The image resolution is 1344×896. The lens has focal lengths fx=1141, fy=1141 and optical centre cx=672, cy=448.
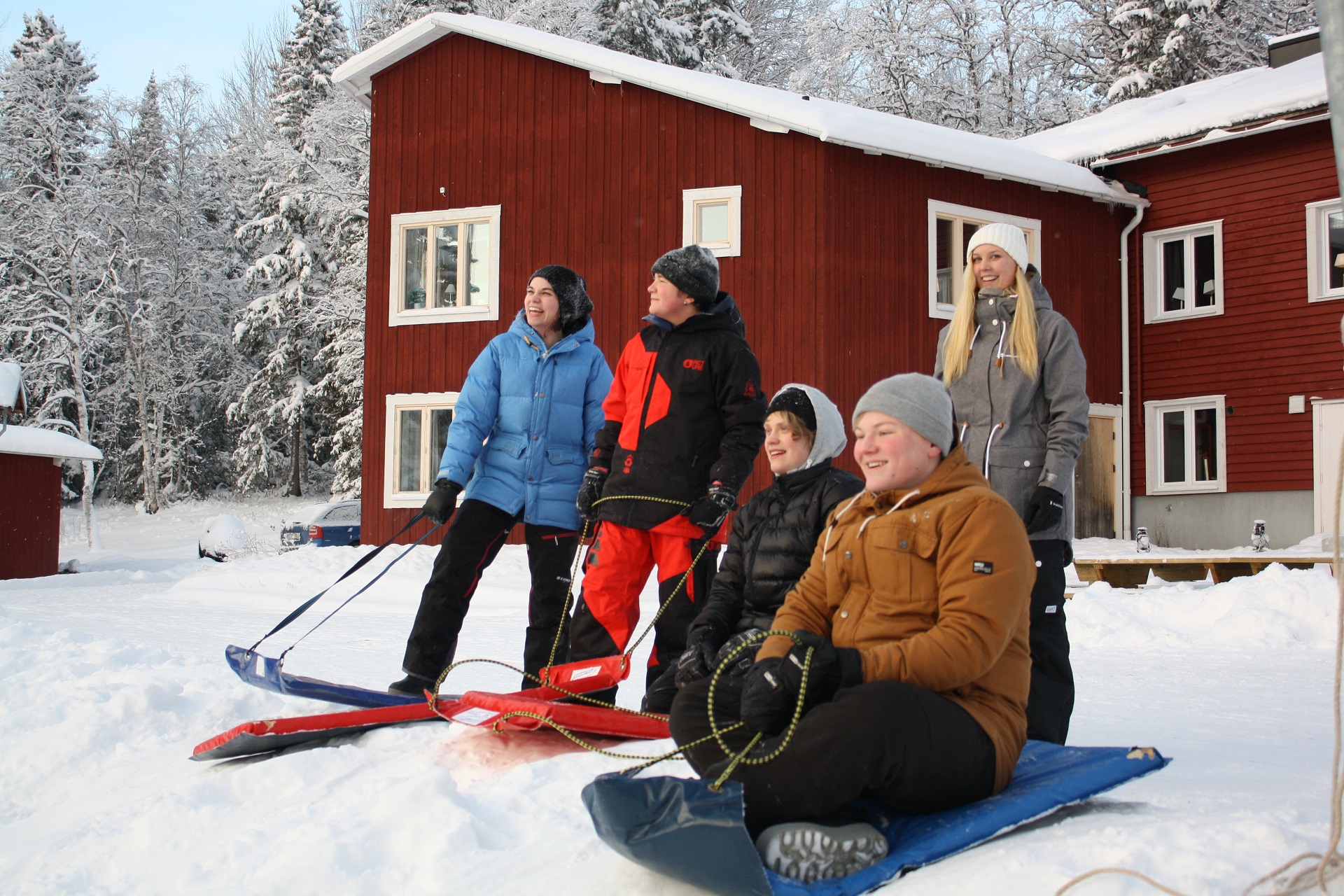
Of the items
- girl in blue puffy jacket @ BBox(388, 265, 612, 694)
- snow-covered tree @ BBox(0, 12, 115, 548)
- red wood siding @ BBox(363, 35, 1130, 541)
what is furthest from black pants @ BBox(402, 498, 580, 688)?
snow-covered tree @ BBox(0, 12, 115, 548)

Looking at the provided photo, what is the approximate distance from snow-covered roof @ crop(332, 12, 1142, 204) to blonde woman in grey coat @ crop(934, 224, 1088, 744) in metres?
9.88

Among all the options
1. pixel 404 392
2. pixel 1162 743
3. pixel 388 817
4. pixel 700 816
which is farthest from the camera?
pixel 404 392

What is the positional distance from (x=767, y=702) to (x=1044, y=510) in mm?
1408

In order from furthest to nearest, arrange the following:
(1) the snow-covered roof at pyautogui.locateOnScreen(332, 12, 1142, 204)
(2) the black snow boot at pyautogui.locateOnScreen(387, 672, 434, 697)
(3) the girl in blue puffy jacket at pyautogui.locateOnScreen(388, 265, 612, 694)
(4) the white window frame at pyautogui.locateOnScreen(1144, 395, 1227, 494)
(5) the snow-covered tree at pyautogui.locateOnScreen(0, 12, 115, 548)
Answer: (5) the snow-covered tree at pyautogui.locateOnScreen(0, 12, 115, 548) < (4) the white window frame at pyautogui.locateOnScreen(1144, 395, 1227, 494) < (1) the snow-covered roof at pyautogui.locateOnScreen(332, 12, 1142, 204) < (3) the girl in blue puffy jacket at pyautogui.locateOnScreen(388, 265, 612, 694) < (2) the black snow boot at pyautogui.locateOnScreen(387, 672, 434, 697)

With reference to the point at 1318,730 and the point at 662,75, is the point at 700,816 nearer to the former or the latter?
the point at 1318,730

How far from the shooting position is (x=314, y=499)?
34.9 metres

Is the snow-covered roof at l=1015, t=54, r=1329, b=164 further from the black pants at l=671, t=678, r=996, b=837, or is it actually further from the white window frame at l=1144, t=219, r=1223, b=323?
the black pants at l=671, t=678, r=996, b=837

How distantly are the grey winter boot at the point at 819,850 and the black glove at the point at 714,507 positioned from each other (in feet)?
5.87

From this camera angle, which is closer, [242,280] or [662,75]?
[662,75]

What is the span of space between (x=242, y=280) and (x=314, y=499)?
7161 mm

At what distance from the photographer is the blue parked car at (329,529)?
21344mm

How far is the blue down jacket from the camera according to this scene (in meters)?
4.85

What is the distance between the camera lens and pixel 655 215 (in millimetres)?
14617

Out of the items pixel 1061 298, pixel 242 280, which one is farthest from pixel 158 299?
pixel 1061 298
